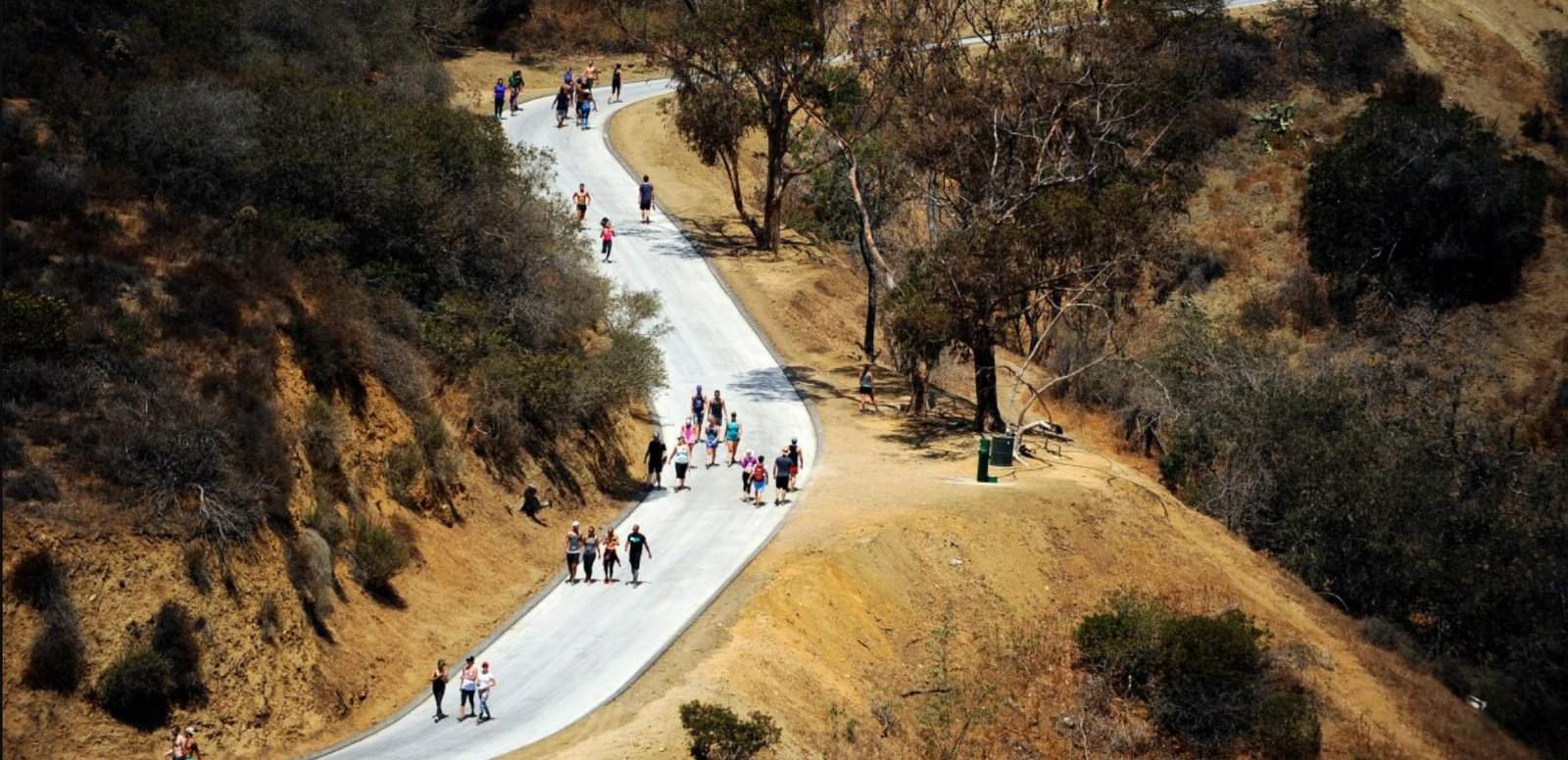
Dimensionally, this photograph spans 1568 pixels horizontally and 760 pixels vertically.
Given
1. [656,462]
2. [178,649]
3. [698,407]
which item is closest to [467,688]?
[178,649]

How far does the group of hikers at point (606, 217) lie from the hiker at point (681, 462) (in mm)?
11232

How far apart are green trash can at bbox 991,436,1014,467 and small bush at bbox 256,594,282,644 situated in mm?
18227

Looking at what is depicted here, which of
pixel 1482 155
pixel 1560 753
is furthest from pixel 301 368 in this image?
pixel 1482 155

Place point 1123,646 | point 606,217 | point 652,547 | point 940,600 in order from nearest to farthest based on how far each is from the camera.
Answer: point 940,600
point 1123,646
point 652,547
point 606,217

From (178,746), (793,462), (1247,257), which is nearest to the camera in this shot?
(178,746)

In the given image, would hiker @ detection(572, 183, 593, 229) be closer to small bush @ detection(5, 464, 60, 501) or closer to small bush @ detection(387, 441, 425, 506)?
small bush @ detection(387, 441, 425, 506)

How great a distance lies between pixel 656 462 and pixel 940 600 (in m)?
7.89

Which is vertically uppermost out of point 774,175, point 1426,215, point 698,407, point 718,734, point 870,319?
point 1426,215

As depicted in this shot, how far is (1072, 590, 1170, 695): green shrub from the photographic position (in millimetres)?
31875

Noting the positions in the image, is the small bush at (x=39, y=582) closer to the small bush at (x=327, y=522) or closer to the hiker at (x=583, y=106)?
the small bush at (x=327, y=522)

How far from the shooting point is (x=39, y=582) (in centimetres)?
2166

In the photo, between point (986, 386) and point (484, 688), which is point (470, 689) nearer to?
point (484, 688)

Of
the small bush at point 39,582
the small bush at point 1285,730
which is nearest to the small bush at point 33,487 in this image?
the small bush at point 39,582

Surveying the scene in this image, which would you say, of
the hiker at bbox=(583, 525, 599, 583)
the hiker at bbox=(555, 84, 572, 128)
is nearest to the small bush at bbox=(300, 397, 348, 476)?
the hiker at bbox=(583, 525, 599, 583)
